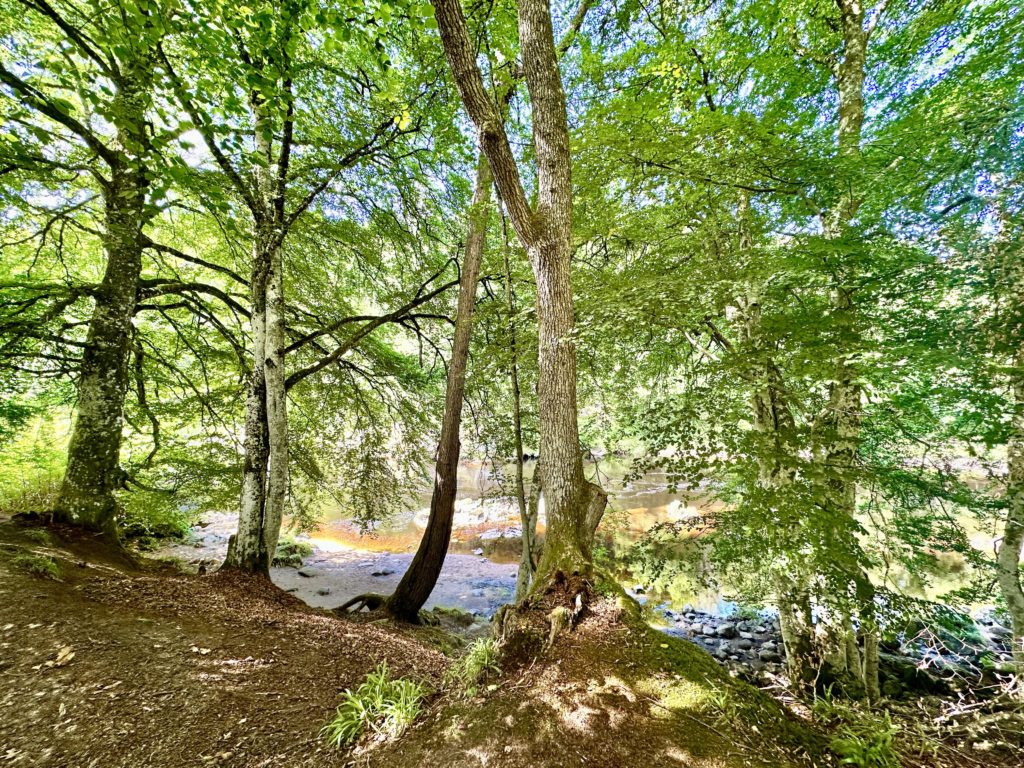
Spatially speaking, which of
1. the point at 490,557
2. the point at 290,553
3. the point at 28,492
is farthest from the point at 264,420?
the point at 490,557

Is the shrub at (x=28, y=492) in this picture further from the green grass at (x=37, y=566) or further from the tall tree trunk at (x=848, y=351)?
the tall tree trunk at (x=848, y=351)

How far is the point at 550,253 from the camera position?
279cm

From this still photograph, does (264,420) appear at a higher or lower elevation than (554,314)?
lower

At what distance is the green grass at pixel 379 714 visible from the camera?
193 cm

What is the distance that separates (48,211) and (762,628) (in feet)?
41.6

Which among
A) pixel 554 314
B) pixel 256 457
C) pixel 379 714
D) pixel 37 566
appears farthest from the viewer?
pixel 256 457

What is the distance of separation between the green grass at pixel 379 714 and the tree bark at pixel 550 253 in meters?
0.94

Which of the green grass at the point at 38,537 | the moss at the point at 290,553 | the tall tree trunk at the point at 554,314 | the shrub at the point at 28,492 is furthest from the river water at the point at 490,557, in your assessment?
the shrub at the point at 28,492

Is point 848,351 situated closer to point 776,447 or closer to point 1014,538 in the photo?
point 776,447

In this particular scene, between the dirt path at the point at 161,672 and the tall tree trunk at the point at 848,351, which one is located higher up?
the tall tree trunk at the point at 848,351

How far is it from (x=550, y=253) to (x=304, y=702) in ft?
11.2

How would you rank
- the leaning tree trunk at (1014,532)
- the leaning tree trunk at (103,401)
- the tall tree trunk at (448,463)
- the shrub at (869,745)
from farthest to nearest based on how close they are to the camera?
the tall tree trunk at (448,463) < the leaning tree trunk at (103,401) < the leaning tree trunk at (1014,532) < the shrub at (869,745)

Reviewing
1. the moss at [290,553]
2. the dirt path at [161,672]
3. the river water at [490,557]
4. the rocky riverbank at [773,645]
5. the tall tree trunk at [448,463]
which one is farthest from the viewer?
the moss at [290,553]

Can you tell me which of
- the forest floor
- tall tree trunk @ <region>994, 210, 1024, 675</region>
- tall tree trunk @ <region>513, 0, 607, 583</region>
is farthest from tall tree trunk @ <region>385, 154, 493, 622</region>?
tall tree trunk @ <region>994, 210, 1024, 675</region>
